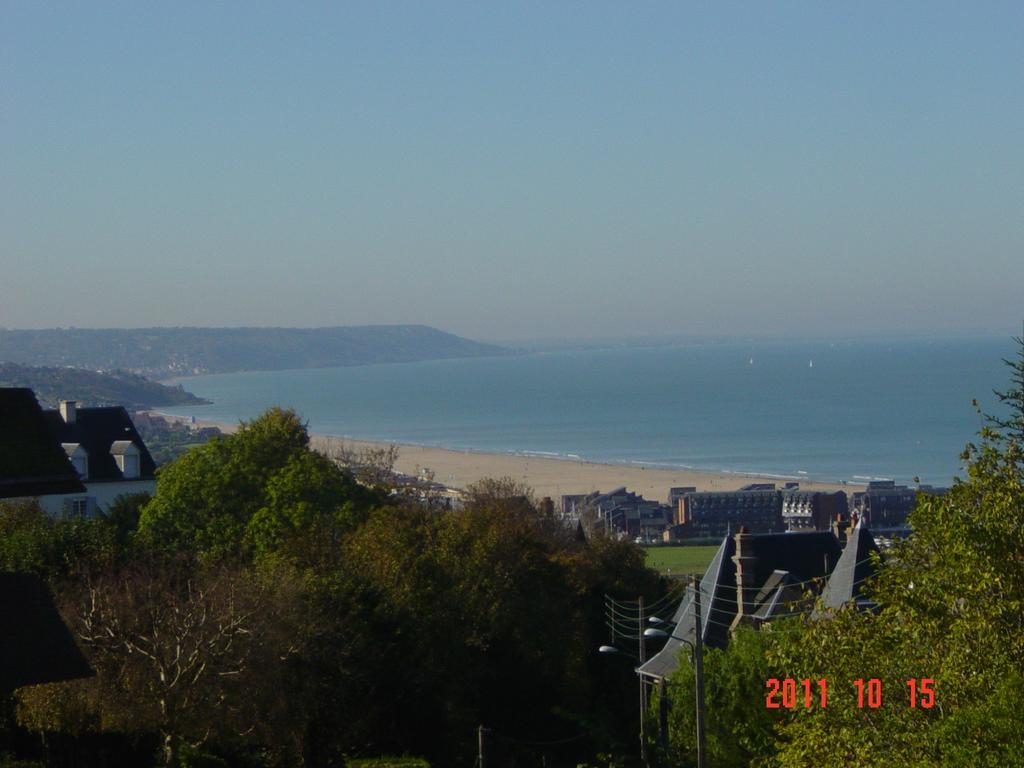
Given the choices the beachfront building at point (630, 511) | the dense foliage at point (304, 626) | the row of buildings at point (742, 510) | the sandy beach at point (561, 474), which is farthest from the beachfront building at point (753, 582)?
the sandy beach at point (561, 474)

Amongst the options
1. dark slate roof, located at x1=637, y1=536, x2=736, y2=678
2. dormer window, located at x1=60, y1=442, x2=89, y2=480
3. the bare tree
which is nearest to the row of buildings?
dormer window, located at x1=60, y1=442, x2=89, y2=480

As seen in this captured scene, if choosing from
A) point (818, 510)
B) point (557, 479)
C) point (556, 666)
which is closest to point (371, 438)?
point (557, 479)

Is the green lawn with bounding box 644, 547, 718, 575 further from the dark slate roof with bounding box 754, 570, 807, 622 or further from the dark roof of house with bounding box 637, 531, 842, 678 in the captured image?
the dark slate roof with bounding box 754, 570, 807, 622

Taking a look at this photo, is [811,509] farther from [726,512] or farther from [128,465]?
[128,465]

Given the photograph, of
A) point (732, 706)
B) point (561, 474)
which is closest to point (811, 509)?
point (561, 474)

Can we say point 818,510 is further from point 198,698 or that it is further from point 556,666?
point 198,698
